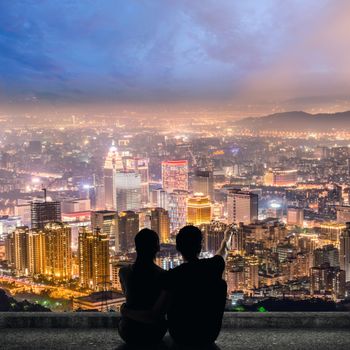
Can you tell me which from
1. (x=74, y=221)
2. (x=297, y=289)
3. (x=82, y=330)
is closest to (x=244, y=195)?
(x=74, y=221)

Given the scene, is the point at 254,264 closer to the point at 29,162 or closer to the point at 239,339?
the point at 29,162

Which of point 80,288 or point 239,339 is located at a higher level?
point 239,339

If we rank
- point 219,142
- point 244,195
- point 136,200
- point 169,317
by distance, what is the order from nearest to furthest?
point 169,317 → point 219,142 → point 244,195 → point 136,200

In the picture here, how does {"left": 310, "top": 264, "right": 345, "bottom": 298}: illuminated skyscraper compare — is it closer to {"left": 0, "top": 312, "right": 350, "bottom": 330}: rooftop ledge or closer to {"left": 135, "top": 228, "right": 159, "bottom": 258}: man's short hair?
{"left": 0, "top": 312, "right": 350, "bottom": 330}: rooftop ledge

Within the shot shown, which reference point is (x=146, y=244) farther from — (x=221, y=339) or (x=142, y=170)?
(x=142, y=170)

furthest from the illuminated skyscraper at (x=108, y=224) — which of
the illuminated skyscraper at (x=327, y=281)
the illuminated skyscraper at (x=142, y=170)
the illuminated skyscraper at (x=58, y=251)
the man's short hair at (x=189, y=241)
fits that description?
the man's short hair at (x=189, y=241)

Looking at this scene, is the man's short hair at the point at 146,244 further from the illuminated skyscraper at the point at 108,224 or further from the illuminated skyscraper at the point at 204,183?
the illuminated skyscraper at the point at 204,183

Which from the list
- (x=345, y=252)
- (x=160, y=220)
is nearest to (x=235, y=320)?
(x=345, y=252)
